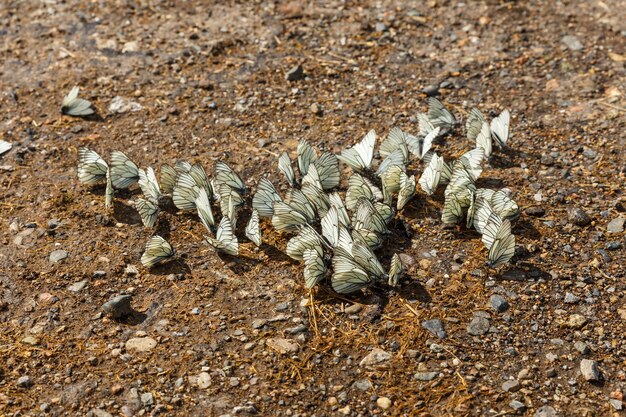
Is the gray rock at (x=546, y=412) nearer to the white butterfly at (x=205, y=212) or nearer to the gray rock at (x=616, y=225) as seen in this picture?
the gray rock at (x=616, y=225)

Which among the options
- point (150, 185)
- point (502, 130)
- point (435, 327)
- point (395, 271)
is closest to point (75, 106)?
point (150, 185)

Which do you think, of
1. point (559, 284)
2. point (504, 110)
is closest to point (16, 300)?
point (559, 284)

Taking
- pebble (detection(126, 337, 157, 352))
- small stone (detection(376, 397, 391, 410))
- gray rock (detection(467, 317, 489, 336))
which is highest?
gray rock (detection(467, 317, 489, 336))

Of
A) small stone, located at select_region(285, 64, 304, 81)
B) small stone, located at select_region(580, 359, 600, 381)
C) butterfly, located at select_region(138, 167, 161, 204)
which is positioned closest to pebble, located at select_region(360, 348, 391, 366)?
small stone, located at select_region(580, 359, 600, 381)

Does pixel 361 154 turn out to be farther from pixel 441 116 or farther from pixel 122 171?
pixel 122 171

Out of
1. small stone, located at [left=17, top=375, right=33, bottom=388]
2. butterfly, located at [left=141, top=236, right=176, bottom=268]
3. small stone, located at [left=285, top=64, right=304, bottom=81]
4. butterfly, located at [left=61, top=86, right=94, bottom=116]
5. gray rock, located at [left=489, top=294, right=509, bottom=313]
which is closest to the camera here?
small stone, located at [left=17, top=375, right=33, bottom=388]

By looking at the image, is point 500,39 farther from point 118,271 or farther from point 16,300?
point 16,300

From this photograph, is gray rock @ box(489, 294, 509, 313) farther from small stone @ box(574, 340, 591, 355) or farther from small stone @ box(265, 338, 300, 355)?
small stone @ box(265, 338, 300, 355)

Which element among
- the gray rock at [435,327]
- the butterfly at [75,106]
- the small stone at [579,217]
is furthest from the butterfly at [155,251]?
the small stone at [579,217]
